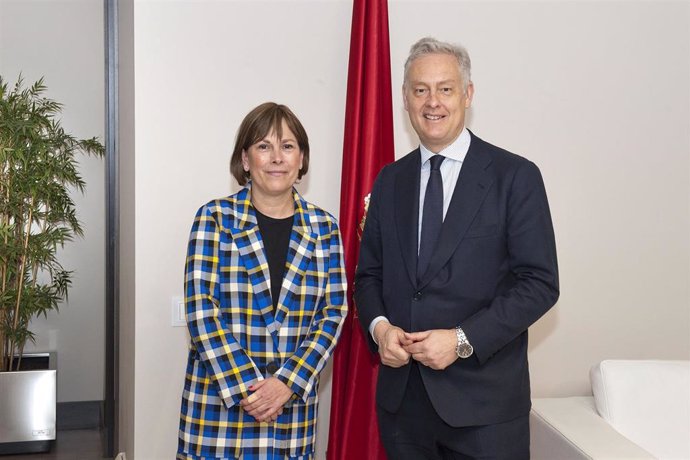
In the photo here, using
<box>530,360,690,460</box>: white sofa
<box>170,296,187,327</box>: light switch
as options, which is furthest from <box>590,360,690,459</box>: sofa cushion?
<box>170,296,187,327</box>: light switch

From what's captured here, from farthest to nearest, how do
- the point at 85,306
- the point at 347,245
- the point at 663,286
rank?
the point at 85,306
the point at 663,286
the point at 347,245

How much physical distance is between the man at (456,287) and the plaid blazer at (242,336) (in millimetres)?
209

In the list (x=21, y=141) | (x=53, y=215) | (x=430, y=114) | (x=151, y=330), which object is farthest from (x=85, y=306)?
(x=430, y=114)

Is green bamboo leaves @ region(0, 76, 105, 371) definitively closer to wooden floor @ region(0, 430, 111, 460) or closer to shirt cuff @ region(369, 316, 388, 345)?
wooden floor @ region(0, 430, 111, 460)

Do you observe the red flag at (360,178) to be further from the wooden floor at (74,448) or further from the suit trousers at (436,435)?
the wooden floor at (74,448)

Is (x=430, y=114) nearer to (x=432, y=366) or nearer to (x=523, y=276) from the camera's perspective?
(x=523, y=276)

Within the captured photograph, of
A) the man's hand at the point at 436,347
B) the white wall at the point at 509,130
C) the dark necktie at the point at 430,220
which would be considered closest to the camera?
the man's hand at the point at 436,347

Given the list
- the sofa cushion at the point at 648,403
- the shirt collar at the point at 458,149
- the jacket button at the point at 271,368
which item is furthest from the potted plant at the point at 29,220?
the sofa cushion at the point at 648,403

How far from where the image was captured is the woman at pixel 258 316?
2193 millimetres

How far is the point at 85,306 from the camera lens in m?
4.43

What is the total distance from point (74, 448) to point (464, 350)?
313cm

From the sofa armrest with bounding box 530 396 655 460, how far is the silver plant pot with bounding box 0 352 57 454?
255cm

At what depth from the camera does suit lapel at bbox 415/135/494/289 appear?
2039mm

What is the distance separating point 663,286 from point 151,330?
221cm
